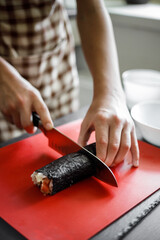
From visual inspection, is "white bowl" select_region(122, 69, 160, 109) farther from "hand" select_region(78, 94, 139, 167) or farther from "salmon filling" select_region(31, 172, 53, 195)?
"salmon filling" select_region(31, 172, 53, 195)

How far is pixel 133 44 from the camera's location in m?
2.01

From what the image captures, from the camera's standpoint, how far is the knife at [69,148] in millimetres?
810

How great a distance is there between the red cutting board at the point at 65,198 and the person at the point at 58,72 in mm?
74

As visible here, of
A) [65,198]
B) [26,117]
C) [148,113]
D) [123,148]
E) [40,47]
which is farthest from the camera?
[40,47]

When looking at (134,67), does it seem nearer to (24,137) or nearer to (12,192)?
(24,137)

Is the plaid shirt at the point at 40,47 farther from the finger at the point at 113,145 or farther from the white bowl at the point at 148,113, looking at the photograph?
the finger at the point at 113,145

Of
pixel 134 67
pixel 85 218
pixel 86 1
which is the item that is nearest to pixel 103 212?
pixel 85 218

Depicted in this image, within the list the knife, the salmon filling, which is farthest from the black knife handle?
the salmon filling

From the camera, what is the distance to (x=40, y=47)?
1431mm

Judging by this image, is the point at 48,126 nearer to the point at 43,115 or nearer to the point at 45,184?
the point at 43,115

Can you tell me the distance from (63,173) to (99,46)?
57 cm

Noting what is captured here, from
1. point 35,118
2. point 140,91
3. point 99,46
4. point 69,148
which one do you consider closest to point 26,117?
point 35,118

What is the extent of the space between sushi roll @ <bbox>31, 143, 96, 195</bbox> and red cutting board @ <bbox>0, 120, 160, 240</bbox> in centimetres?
2

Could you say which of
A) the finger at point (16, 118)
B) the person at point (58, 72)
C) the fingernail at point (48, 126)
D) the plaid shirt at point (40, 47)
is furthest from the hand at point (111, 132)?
the plaid shirt at point (40, 47)
